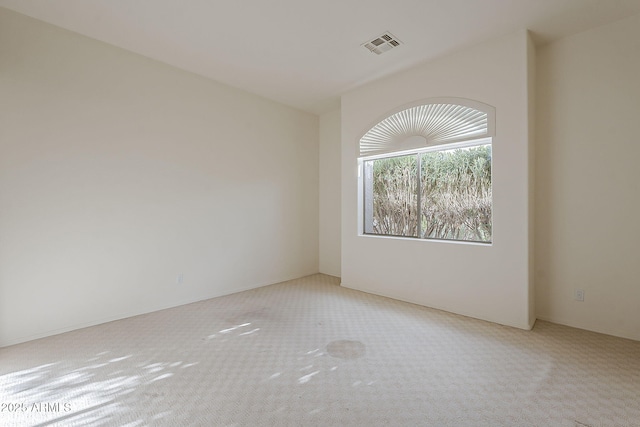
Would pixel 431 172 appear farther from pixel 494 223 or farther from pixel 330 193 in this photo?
pixel 330 193

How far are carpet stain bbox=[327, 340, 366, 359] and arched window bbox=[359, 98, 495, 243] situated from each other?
193 cm

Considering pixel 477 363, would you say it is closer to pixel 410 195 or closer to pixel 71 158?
pixel 410 195

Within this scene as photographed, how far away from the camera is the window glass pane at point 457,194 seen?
352 cm

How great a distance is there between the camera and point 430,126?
3809mm

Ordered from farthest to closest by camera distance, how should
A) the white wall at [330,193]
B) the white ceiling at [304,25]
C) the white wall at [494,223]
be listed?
the white wall at [330,193]
the white wall at [494,223]
the white ceiling at [304,25]

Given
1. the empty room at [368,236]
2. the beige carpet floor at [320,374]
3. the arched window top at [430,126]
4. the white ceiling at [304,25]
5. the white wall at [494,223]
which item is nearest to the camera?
the beige carpet floor at [320,374]

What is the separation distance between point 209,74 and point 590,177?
4.72m

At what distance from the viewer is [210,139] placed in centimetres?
418

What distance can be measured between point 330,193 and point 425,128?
87.3 inches

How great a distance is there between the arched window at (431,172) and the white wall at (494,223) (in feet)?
0.60

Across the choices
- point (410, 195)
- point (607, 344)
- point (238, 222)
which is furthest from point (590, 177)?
point (238, 222)

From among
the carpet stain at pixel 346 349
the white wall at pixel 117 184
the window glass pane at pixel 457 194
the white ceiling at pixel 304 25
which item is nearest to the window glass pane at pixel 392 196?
the window glass pane at pixel 457 194

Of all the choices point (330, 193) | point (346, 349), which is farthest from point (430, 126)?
point (346, 349)

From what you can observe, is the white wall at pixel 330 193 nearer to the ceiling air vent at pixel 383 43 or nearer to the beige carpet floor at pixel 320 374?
the ceiling air vent at pixel 383 43
